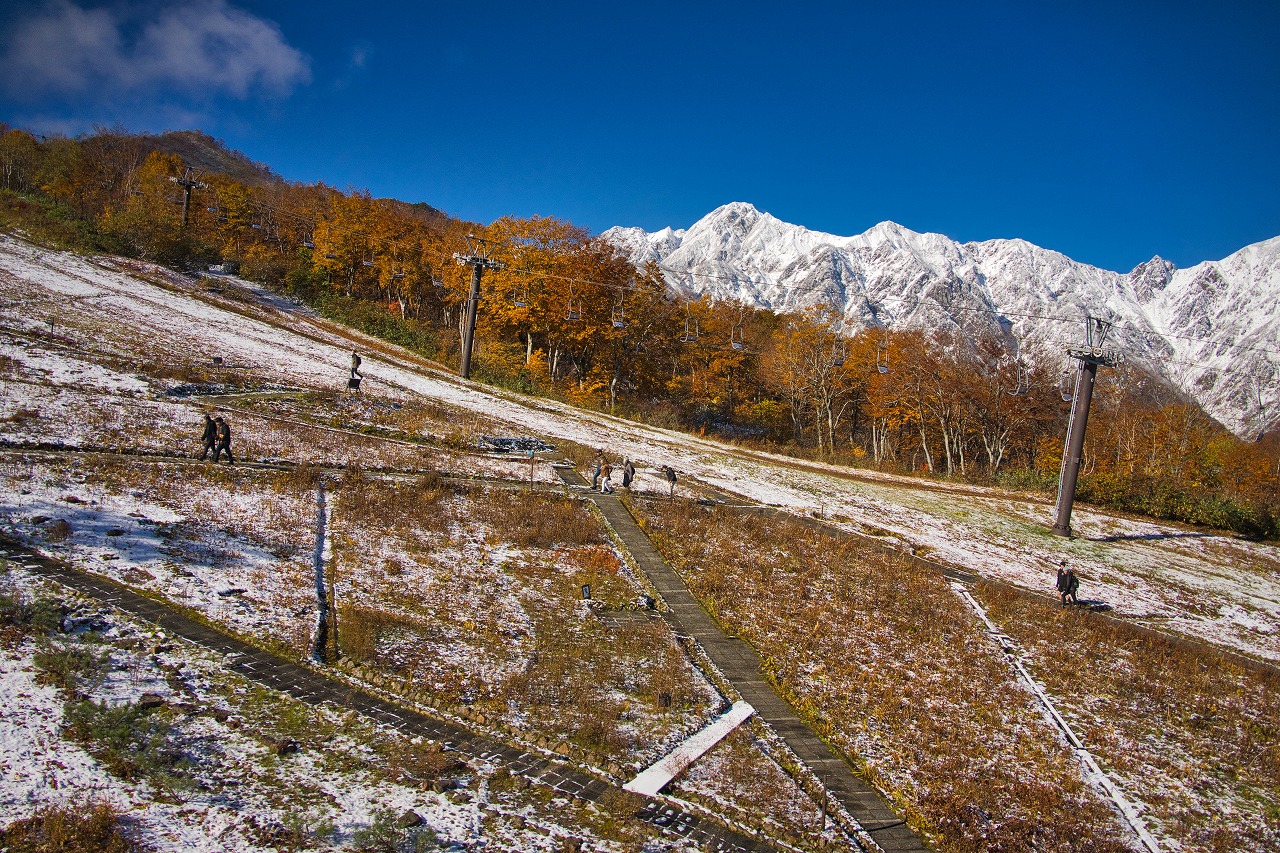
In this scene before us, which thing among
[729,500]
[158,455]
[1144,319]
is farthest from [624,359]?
[1144,319]

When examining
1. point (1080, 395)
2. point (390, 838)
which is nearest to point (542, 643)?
point (390, 838)

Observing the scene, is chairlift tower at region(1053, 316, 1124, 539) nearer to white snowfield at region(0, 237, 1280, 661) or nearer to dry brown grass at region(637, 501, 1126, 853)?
white snowfield at region(0, 237, 1280, 661)

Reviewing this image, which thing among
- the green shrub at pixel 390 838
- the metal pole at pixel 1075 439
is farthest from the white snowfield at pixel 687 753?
the metal pole at pixel 1075 439

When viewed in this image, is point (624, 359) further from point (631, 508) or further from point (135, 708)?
point (135, 708)

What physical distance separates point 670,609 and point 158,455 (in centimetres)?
1749

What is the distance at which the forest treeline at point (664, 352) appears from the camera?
54.6m

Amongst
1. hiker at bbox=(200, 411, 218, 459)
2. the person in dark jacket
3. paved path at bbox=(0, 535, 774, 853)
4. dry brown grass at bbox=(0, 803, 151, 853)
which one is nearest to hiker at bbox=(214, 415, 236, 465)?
hiker at bbox=(200, 411, 218, 459)

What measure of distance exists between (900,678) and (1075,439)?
70.0 ft

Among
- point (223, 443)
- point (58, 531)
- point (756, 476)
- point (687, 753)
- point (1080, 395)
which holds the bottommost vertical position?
point (687, 753)

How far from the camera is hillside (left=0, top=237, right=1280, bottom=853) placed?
1009 centimetres

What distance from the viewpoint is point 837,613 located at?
2034 cm

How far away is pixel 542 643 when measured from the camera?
51.6 ft

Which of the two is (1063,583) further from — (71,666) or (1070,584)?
(71,666)

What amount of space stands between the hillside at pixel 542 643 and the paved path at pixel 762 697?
32 cm
